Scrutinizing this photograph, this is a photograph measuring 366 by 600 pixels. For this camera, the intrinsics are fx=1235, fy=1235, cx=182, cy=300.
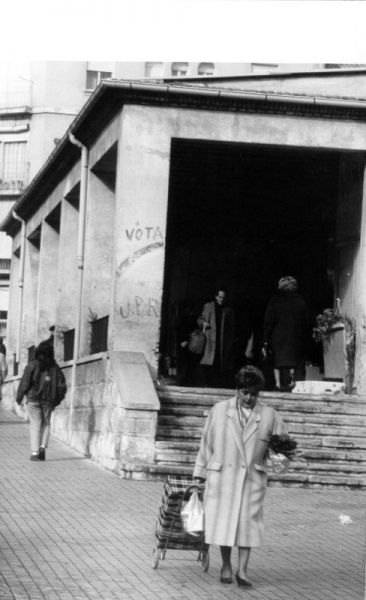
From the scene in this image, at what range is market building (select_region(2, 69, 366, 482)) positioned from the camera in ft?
61.3

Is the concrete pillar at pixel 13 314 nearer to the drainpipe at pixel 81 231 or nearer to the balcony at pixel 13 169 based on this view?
the balcony at pixel 13 169

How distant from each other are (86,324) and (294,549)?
11895 mm

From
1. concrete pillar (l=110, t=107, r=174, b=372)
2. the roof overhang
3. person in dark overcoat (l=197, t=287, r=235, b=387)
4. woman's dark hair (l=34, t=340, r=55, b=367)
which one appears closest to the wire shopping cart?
woman's dark hair (l=34, t=340, r=55, b=367)

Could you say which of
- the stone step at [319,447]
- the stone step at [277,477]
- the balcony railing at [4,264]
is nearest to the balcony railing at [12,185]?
the balcony railing at [4,264]

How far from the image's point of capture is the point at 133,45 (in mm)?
3041

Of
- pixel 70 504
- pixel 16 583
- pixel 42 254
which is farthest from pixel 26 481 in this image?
pixel 42 254

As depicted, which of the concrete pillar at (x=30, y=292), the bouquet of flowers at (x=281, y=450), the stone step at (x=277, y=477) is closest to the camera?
the bouquet of flowers at (x=281, y=450)

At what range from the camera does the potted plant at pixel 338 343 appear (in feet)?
63.6

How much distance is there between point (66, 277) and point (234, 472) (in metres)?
18.2

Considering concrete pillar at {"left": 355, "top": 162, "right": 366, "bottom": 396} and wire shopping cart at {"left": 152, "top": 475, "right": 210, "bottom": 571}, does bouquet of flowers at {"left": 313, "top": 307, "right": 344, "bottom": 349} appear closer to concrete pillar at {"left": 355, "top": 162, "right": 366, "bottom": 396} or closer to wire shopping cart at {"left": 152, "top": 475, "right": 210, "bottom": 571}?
concrete pillar at {"left": 355, "top": 162, "right": 366, "bottom": 396}

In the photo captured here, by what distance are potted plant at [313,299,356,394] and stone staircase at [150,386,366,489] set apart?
46.3 inches

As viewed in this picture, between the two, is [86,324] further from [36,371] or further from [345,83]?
[345,83]

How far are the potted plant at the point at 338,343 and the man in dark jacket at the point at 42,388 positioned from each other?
4342 mm

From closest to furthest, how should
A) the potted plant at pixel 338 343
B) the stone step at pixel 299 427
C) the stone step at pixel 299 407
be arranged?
1. the stone step at pixel 299 427
2. the stone step at pixel 299 407
3. the potted plant at pixel 338 343
